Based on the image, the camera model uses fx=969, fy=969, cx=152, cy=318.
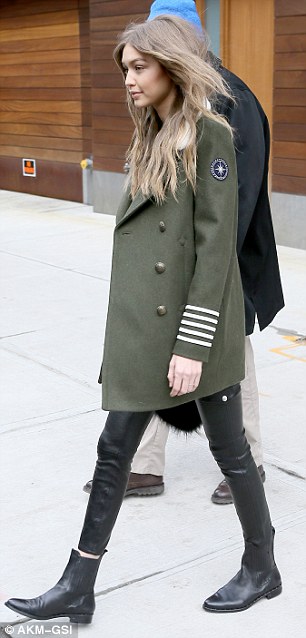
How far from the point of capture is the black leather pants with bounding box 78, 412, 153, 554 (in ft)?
8.74

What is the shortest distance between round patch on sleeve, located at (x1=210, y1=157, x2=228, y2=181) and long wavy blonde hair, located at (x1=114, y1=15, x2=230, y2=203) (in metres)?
0.05

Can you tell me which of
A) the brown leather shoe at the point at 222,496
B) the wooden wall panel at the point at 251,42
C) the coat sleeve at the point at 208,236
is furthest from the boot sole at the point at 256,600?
the wooden wall panel at the point at 251,42

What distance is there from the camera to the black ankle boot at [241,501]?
271cm

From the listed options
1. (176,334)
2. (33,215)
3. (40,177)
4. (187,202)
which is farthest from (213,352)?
(40,177)

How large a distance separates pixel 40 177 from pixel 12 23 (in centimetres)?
194

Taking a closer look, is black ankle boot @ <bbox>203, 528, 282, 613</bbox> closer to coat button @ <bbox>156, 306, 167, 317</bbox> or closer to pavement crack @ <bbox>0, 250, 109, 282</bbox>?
coat button @ <bbox>156, 306, 167, 317</bbox>

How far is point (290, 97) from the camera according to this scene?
310 inches

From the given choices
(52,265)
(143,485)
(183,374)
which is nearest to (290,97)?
(52,265)

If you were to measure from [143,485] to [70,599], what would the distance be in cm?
93

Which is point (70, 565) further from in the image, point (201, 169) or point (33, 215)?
point (33, 215)

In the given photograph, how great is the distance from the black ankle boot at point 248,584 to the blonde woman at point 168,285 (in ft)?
0.63

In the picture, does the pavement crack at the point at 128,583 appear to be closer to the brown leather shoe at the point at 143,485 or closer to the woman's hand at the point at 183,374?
the brown leather shoe at the point at 143,485

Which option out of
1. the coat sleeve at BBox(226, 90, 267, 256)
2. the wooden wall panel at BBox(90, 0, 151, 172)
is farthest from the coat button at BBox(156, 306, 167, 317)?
the wooden wall panel at BBox(90, 0, 151, 172)

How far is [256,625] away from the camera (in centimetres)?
274
